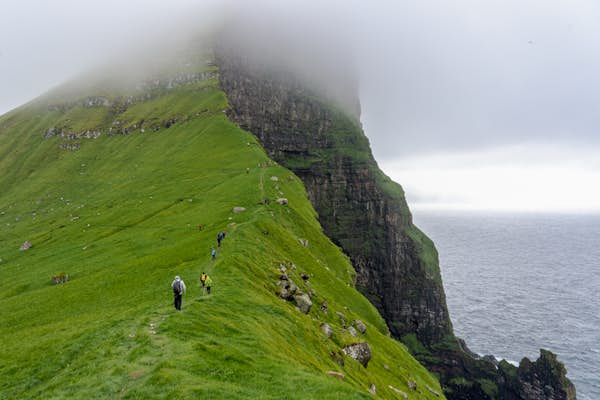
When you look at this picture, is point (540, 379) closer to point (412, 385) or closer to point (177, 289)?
point (412, 385)

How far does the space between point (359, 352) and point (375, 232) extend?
427 feet

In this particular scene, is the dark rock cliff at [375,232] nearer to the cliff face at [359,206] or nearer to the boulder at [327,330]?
the cliff face at [359,206]

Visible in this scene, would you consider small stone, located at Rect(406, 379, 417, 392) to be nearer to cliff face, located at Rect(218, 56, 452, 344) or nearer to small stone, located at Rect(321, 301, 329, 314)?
small stone, located at Rect(321, 301, 329, 314)

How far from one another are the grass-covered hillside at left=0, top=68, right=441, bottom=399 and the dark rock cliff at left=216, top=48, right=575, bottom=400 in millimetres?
49624

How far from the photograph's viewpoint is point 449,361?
411ft

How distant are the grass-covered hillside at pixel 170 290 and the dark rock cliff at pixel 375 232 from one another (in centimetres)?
4962

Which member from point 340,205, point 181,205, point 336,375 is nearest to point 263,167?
point 181,205

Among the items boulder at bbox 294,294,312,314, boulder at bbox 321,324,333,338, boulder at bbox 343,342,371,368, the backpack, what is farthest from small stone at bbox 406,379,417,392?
the backpack

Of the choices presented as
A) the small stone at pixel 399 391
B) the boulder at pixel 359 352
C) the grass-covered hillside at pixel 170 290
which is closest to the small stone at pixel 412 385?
the grass-covered hillside at pixel 170 290

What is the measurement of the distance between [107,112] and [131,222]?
143252 millimetres

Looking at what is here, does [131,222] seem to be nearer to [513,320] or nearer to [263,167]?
[263,167]

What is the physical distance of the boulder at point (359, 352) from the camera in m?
39.2

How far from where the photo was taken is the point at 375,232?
167125 millimetres

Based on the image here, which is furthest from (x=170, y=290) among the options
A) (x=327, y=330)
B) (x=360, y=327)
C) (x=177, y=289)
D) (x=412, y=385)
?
(x=412, y=385)
